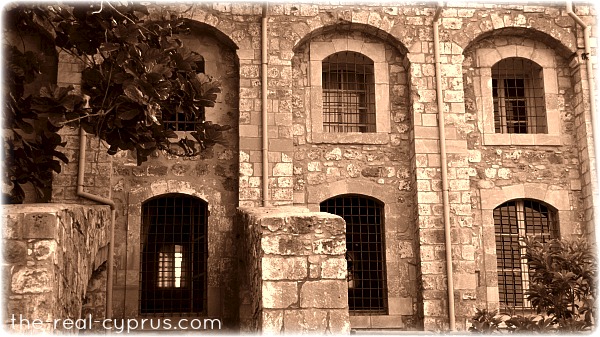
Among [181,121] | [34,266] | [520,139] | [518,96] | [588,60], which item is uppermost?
[588,60]

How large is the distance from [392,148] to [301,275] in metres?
5.61

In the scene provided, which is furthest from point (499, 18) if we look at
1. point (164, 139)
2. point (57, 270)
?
point (57, 270)

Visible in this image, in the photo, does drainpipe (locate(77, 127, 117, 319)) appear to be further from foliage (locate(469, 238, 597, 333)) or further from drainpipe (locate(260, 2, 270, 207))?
foliage (locate(469, 238, 597, 333))

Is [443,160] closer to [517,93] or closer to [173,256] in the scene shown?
[517,93]

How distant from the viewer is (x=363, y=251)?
13266 mm

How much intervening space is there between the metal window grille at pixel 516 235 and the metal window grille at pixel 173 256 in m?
4.57

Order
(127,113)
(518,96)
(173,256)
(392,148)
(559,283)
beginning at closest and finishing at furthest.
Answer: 1. (127,113)
2. (559,283)
3. (173,256)
4. (392,148)
5. (518,96)

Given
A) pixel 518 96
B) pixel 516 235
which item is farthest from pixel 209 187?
pixel 518 96

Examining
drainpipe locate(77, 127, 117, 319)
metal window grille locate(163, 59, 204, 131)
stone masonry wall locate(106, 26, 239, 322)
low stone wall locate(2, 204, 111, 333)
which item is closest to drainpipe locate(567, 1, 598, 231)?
stone masonry wall locate(106, 26, 239, 322)

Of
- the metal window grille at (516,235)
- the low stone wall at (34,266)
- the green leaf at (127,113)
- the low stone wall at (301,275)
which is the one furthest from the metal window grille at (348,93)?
the low stone wall at (34,266)

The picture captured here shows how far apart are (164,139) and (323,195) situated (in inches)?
143

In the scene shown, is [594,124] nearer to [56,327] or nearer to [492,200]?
[492,200]

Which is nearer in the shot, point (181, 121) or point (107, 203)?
point (107, 203)

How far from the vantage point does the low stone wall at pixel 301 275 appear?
8.24 m
